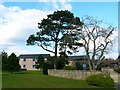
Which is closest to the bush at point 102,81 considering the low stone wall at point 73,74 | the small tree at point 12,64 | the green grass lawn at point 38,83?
the green grass lawn at point 38,83

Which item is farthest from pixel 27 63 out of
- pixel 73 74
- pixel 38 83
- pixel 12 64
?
pixel 38 83

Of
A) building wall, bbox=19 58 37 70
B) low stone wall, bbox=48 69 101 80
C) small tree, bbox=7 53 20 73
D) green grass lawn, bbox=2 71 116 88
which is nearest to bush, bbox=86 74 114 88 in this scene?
green grass lawn, bbox=2 71 116 88

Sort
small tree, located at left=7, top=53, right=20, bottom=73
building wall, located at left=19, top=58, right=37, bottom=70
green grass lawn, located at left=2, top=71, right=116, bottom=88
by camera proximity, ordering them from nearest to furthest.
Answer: green grass lawn, located at left=2, top=71, right=116, bottom=88
small tree, located at left=7, top=53, right=20, bottom=73
building wall, located at left=19, top=58, right=37, bottom=70

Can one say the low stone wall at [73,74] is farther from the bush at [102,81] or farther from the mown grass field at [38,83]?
the bush at [102,81]

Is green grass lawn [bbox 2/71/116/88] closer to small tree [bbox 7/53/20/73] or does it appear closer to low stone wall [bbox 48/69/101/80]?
low stone wall [bbox 48/69/101/80]

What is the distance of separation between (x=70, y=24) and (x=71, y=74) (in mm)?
15328

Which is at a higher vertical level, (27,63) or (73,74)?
(27,63)

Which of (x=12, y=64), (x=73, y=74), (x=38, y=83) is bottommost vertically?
(x=38, y=83)

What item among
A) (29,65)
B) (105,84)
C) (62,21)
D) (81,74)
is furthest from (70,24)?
(29,65)

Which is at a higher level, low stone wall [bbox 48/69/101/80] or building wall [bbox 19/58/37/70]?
building wall [bbox 19/58/37/70]

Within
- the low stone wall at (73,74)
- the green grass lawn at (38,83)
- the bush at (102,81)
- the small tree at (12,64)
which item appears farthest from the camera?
the small tree at (12,64)

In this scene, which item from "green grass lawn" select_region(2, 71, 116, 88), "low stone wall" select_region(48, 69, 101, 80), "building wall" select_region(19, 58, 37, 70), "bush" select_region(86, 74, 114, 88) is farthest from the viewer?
"building wall" select_region(19, 58, 37, 70)

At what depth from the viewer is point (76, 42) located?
5312 cm

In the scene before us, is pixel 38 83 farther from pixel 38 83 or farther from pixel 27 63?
pixel 27 63
